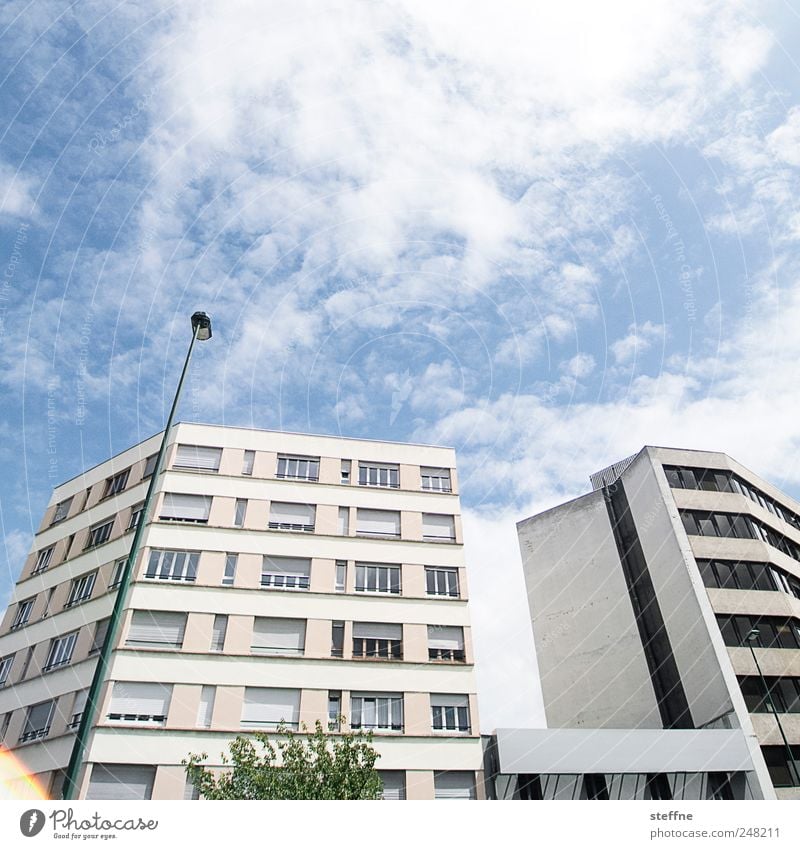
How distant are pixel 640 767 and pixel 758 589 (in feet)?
40.9

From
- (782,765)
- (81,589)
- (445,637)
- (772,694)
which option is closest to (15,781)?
(81,589)

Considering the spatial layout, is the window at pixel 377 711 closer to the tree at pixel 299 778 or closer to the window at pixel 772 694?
the tree at pixel 299 778

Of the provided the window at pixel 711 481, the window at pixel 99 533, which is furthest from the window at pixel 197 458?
the window at pixel 711 481

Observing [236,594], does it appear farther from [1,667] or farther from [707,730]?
[707,730]

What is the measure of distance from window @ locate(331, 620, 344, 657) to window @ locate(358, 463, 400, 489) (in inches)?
310

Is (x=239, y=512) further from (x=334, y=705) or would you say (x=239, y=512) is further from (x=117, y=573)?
(x=334, y=705)

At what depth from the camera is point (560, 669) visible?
3406 cm

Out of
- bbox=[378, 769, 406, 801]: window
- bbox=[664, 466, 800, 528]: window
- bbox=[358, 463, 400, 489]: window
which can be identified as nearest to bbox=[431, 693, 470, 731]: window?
bbox=[378, 769, 406, 801]: window

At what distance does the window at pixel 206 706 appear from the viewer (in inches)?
866

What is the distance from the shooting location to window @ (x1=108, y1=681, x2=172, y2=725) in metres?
21.7

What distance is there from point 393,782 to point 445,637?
238 inches

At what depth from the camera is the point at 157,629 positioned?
943 inches

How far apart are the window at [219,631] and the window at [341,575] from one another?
500cm

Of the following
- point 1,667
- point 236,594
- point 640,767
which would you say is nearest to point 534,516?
point 640,767
